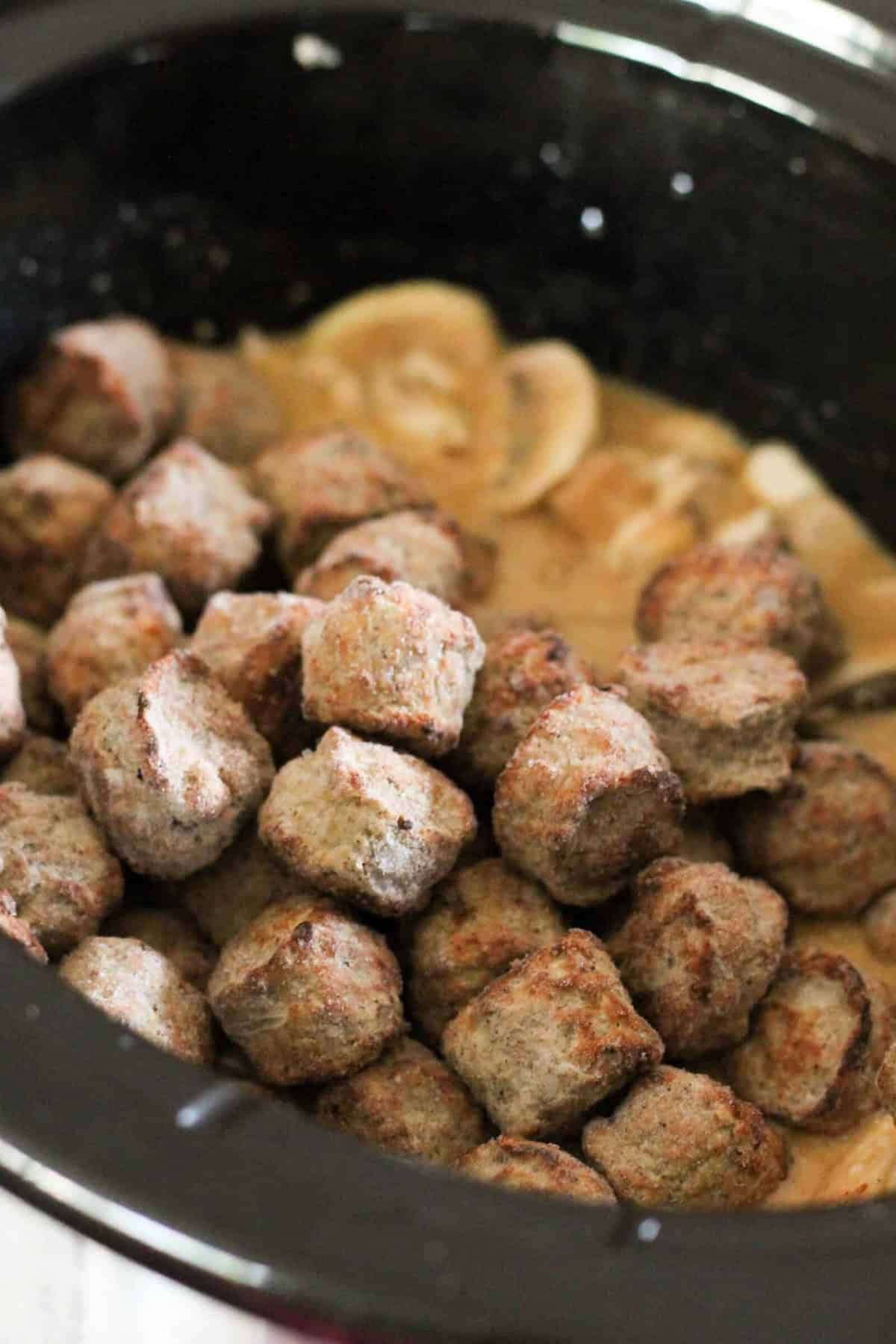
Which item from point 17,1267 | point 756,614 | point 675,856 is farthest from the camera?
point 756,614

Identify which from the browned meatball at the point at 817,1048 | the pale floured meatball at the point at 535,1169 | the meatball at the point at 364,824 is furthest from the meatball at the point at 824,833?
the pale floured meatball at the point at 535,1169

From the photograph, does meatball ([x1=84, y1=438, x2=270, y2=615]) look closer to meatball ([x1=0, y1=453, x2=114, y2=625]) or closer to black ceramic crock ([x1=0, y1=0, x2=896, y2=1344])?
meatball ([x1=0, y1=453, x2=114, y2=625])

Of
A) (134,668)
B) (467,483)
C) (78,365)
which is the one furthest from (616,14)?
(134,668)

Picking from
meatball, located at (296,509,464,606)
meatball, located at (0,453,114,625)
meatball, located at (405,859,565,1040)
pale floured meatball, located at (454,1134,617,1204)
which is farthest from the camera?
meatball, located at (0,453,114,625)

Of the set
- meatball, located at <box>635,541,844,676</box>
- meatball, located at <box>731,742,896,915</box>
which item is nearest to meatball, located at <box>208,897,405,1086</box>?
meatball, located at <box>731,742,896,915</box>

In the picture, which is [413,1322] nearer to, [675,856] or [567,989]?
[567,989]

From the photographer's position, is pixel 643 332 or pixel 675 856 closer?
pixel 675 856
